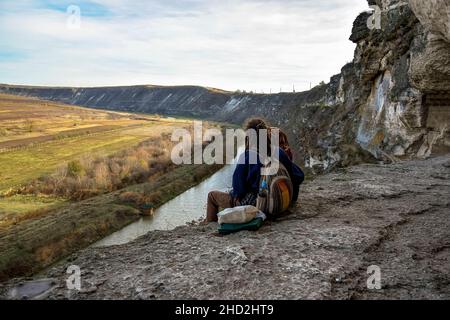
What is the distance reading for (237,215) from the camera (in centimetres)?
561

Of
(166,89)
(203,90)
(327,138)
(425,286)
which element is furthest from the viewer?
(166,89)

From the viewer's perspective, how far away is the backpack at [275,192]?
229 inches

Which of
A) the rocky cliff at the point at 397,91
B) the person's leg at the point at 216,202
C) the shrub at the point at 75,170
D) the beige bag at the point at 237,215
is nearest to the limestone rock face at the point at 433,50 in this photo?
the rocky cliff at the point at 397,91

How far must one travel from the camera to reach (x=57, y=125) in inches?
3332

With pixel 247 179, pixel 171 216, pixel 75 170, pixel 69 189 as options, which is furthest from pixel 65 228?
pixel 247 179

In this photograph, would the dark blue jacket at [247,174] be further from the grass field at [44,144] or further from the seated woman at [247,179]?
the grass field at [44,144]

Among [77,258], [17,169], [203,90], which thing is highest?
[203,90]

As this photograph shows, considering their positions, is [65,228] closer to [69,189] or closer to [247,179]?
[69,189]

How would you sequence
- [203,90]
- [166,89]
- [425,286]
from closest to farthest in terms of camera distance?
[425,286] < [203,90] < [166,89]

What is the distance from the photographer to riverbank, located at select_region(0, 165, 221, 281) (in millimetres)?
18609

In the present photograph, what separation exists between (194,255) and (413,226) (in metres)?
3.21

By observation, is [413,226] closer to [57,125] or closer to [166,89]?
[57,125]
